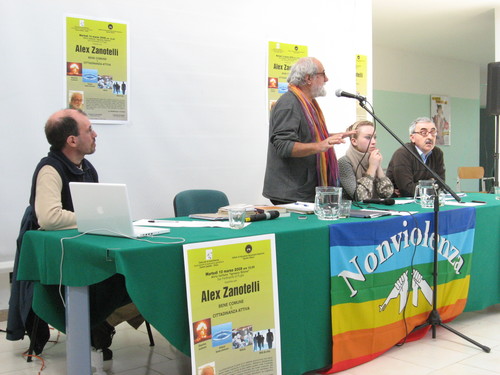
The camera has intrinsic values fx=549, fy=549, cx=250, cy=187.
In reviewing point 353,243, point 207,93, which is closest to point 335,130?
point 207,93

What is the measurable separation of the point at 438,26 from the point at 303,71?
5.63 metres

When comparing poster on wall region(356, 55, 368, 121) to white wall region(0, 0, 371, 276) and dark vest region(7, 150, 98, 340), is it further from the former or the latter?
dark vest region(7, 150, 98, 340)

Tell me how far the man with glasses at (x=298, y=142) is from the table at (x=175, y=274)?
525 mm

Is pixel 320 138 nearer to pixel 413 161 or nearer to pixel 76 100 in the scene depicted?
pixel 413 161

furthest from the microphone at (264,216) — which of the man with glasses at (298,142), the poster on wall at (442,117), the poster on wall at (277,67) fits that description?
the poster on wall at (442,117)

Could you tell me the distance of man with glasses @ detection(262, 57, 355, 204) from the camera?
294 cm

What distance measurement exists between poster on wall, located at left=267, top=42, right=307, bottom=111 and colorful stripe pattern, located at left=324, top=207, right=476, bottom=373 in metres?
1.78

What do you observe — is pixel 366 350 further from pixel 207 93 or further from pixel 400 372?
pixel 207 93

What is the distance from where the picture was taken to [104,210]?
6.11 ft

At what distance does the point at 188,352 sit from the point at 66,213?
0.74 meters

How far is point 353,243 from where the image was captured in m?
2.27

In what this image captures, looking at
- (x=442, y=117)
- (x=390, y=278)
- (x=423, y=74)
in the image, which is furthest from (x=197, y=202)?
(x=442, y=117)

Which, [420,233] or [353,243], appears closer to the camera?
[353,243]

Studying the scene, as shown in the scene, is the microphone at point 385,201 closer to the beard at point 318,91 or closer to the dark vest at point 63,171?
the beard at point 318,91
